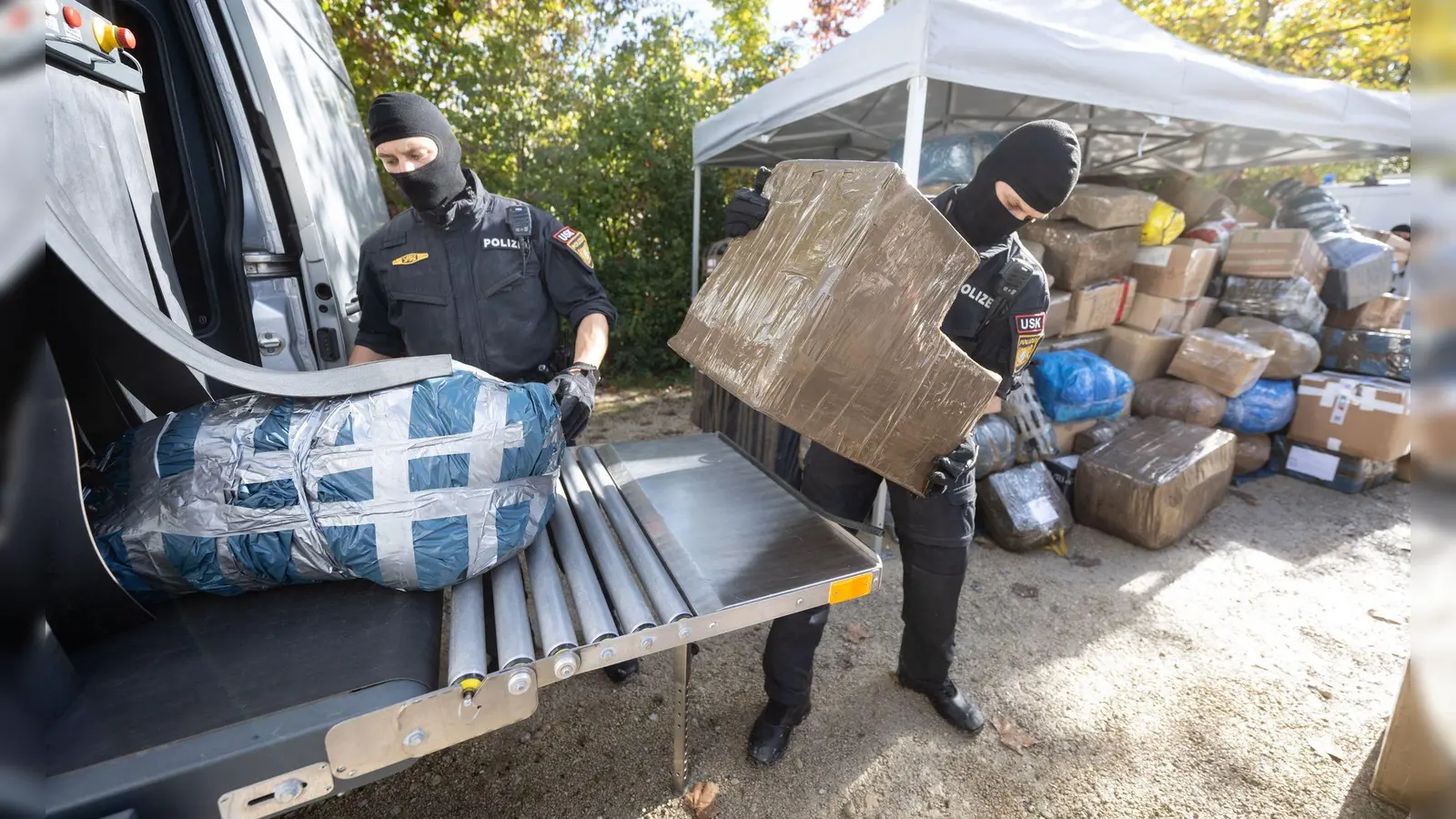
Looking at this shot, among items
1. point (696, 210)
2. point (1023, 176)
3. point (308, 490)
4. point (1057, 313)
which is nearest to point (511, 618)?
point (308, 490)

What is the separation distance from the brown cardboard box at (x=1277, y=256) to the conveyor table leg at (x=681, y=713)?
5337 mm

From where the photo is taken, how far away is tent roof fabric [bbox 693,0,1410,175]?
263 cm

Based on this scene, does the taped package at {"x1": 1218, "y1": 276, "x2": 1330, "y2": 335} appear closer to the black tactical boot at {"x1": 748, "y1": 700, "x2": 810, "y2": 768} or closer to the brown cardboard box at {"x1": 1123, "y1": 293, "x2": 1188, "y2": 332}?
the brown cardboard box at {"x1": 1123, "y1": 293, "x2": 1188, "y2": 332}

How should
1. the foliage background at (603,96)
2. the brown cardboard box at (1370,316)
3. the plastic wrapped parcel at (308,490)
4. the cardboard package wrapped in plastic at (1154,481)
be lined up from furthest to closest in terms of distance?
1. the foliage background at (603,96)
2. the brown cardboard box at (1370,316)
3. the cardboard package wrapped in plastic at (1154,481)
4. the plastic wrapped parcel at (308,490)

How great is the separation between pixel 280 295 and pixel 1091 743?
325cm

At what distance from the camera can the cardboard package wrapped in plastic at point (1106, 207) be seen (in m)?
4.12


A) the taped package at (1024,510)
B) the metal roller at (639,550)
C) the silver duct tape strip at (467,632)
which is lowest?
the taped package at (1024,510)

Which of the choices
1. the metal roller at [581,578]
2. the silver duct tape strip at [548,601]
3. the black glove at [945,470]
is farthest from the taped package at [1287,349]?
the silver duct tape strip at [548,601]

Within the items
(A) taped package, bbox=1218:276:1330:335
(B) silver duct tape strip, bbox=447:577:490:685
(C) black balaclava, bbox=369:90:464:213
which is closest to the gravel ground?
(B) silver duct tape strip, bbox=447:577:490:685

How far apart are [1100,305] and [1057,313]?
483 mm

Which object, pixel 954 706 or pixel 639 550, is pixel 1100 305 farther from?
pixel 639 550

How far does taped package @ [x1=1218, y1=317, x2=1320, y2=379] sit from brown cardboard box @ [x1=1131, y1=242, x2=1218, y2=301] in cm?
52

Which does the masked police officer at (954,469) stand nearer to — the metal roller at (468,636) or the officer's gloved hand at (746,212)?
the officer's gloved hand at (746,212)

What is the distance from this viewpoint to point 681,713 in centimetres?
180
